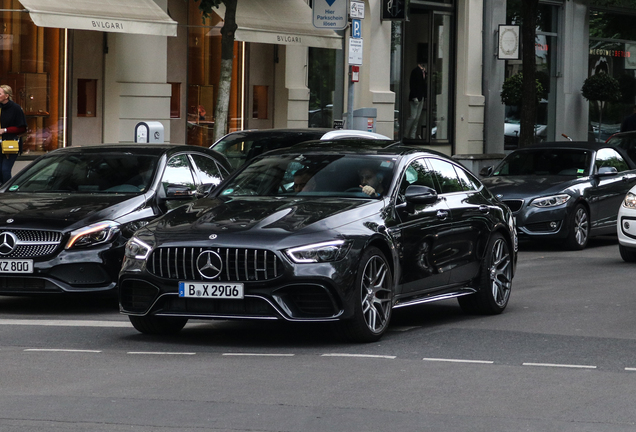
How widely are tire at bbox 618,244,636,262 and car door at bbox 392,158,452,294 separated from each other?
586cm

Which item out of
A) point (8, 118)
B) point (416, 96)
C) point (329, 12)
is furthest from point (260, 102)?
point (8, 118)

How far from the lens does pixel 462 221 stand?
33.5ft

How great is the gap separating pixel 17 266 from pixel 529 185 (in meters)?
8.90

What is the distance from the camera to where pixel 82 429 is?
6.01 meters

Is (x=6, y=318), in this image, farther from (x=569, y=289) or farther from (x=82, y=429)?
(x=569, y=289)

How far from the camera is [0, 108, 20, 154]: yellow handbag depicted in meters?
17.5

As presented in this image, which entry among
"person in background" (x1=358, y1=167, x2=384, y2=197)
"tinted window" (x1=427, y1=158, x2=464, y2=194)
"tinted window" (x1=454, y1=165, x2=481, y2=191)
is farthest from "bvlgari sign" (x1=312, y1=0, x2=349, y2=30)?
"person in background" (x1=358, y1=167, x2=384, y2=197)

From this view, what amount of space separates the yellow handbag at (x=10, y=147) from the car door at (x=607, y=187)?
26.2 feet

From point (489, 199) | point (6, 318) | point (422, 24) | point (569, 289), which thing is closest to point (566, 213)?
point (569, 289)

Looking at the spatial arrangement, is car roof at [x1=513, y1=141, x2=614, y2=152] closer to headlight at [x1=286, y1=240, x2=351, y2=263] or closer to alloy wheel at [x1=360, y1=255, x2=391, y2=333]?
alloy wheel at [x1=360, y1=255, x2=391, y2=333]

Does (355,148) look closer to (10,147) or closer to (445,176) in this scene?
(445,176)

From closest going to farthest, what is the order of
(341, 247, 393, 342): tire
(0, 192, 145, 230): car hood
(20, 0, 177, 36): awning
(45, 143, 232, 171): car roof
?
(341, 247, 393, 342): tire, (0, 192, 145, 230): car hood, (45, 143, 232, 171): car roof, (20, 0, 177, 36): awning

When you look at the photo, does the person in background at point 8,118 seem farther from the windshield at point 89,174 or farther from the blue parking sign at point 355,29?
the windshield at point 89,174

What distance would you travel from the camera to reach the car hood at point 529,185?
55.9 ft
